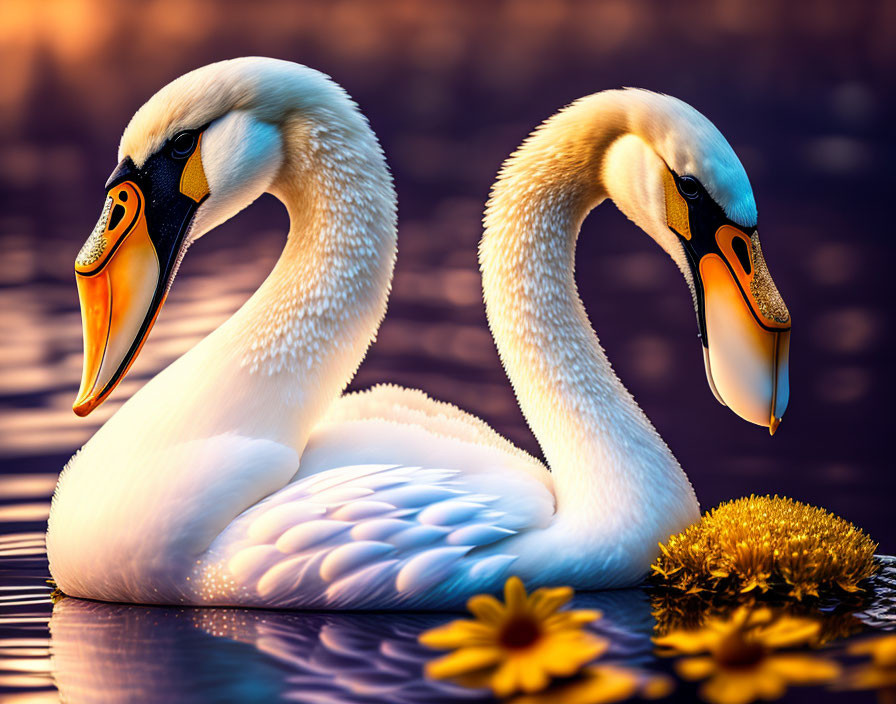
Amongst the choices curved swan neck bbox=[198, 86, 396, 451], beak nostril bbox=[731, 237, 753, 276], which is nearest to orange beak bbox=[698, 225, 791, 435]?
beak nostril bbox=[731, 237, 753, 276]

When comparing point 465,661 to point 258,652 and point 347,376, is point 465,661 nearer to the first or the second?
point 258,652

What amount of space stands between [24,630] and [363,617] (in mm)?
870

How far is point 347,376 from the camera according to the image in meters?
3.75

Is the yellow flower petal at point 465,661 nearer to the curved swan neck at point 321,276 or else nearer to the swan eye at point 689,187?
the curved swan neck at point 321,276

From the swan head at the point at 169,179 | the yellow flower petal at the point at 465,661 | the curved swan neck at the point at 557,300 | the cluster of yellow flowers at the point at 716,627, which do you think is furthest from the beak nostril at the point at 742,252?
the yellow flower petal at the point at 465,661

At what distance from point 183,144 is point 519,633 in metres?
1.75

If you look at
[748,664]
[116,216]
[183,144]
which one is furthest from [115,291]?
[748,664]

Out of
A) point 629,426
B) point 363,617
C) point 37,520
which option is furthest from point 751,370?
point 37,520

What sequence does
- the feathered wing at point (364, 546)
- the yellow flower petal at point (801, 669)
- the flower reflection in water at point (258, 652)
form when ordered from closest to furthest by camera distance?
the yellow flower petal at point (801, 669), the flower reflection in water at point (258, 652), the feathered wing at point (364, 546)

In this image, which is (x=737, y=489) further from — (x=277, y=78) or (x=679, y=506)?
(x=277, y=78)

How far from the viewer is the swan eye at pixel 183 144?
362cm

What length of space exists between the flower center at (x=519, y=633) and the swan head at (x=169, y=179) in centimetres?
148

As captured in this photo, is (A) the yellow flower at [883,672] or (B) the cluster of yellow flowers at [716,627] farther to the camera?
(B) the cluster of yellow flowers at [716,627]

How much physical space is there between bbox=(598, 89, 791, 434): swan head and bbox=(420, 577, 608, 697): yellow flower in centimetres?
121
